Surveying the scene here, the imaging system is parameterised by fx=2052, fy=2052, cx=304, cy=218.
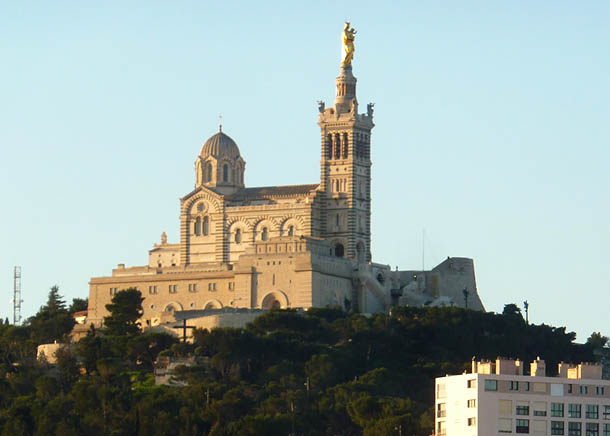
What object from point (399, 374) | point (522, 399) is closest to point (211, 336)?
point (399, 374)

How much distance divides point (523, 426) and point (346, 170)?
4931 cm

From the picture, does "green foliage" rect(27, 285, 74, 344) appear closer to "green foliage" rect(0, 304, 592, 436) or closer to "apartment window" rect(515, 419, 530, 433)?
"green foliage" rect(0, 304, 592, 436)

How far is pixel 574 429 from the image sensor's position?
96.4 meters

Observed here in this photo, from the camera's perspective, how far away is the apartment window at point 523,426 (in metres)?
95.4

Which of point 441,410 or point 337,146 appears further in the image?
point 337,146

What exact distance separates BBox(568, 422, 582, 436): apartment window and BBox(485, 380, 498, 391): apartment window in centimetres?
406

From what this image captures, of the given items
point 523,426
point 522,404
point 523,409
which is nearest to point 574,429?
point 523,426

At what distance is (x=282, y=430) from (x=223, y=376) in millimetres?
15545

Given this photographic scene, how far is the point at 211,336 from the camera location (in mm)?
131250

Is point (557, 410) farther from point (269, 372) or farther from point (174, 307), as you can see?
point (174, 307)

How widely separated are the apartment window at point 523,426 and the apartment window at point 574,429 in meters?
2.18

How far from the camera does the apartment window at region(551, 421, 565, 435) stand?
9606 cm

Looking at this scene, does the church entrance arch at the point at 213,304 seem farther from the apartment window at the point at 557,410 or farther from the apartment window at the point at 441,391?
the apartment window at the point at 557,410

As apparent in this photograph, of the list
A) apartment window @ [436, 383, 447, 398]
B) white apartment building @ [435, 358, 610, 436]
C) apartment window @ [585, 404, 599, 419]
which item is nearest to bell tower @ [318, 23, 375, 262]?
apartment window @ [436, 383, 447, 398]
